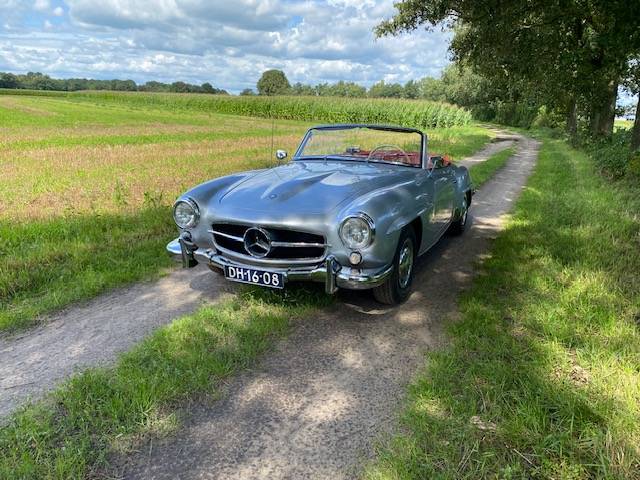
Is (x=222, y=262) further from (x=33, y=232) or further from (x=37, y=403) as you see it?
(x=33, y=232)

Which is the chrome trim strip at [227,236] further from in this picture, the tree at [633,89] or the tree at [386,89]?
the tree at [386,89]

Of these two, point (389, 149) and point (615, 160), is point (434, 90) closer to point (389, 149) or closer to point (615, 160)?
point (615, 160)

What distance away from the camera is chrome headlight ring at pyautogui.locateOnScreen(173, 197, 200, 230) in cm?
382

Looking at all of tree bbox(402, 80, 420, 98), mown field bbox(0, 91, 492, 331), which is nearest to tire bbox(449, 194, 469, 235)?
mown field bbox(0, 91, 492, 331)

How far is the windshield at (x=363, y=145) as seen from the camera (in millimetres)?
4750

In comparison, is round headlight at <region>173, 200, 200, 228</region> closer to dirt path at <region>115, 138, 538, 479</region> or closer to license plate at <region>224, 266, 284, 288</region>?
license plate at <region>224, 266, 284, 288</region>

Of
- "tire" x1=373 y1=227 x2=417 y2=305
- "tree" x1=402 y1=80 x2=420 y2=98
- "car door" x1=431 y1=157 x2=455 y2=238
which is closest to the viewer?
"tire" x1=373 y1=227 x2=417 y2=305

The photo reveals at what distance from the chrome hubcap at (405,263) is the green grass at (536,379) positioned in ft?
1.79

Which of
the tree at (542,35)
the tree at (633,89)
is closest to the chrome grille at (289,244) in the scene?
the tree at (542,35)

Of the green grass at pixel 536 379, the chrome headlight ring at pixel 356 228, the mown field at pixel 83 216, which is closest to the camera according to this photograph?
the green grass at pixel 536 379

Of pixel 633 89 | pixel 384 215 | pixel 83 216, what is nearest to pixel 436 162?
pixel 384 215

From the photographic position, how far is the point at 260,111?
44375 mm

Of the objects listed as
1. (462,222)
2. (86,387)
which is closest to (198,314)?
(86,387)

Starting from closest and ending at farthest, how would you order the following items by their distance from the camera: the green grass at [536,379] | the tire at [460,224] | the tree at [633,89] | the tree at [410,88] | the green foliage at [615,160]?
the green grass at [536,379]
the tire at [460,224]
the green foliage at [615,160]
the tree at [633,89]
the tree at [410,88]
